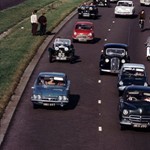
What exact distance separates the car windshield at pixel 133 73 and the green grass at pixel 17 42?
20.8 ft

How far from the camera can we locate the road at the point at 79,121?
25422 mm

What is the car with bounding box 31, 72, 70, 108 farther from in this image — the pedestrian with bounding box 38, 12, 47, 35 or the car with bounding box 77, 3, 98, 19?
the car with bounding box 77, 3, 98, 19

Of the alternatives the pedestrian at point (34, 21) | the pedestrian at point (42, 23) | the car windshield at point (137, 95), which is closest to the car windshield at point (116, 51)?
the pedestrian at point (42, 23)

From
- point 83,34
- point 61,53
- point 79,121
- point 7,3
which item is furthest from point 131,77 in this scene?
point 7,3

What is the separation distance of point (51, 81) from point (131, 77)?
5.39 m

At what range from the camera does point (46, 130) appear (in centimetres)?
2720

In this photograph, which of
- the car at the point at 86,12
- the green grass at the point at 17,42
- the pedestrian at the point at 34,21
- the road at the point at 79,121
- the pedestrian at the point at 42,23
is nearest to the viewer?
the road at the point at 79,121

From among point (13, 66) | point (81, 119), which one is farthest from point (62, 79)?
point (13, 66)

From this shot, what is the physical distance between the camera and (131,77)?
34.6 metres

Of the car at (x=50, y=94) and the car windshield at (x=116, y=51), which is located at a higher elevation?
the car at (x=50, y=94)

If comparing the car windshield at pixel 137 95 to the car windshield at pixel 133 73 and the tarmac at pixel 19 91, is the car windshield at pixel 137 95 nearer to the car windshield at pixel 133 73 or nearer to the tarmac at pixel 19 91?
the tarmac at pixel 19 91

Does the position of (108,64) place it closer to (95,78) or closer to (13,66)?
(95,78)

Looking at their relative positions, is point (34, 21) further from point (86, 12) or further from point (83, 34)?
point (86, 12)

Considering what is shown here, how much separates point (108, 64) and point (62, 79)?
804 cm
